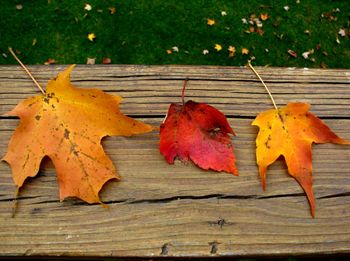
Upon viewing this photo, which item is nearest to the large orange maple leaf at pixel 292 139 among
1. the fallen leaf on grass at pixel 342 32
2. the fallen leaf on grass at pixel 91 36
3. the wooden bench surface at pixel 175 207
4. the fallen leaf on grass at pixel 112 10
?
the wooden bench surface at pixel 175 207

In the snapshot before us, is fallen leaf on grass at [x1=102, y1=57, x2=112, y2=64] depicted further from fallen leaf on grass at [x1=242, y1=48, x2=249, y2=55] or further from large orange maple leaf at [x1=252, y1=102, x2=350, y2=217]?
large orange maple leaf at [x1=252, y1=102, x2=350, y2=217]

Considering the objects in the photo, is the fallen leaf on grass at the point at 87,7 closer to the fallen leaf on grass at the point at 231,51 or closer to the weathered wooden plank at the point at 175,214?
the fallen leaf on grass at the point at 231,51

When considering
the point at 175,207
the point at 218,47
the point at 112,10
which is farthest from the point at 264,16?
the point at 175,207

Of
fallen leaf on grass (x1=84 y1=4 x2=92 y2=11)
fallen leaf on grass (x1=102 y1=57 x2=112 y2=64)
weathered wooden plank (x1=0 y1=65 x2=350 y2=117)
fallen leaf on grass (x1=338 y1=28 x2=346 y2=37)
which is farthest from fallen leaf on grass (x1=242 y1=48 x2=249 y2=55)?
weathered wooden plank (x1=0 y1=65 x2=350 y2=117)

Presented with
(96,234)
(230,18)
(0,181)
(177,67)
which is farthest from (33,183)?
(230,18)

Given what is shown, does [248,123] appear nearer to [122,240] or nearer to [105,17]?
[122,240]

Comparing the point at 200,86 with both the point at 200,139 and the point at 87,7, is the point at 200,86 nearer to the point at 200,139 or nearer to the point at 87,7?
the point at 200,139
